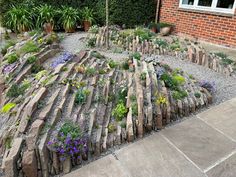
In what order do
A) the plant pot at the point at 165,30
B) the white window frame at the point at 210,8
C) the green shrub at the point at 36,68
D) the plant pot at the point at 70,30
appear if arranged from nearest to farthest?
the green shrub at the point at 36,68
the white window frame at the point at 210,8
the plant pot at the point at 165,30
the plant pot at the point at 70,30

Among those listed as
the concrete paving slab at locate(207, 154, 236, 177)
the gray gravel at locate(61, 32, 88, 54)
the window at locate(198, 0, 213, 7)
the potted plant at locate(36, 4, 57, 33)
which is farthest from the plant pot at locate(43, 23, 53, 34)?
the concrete paving slab at locate(207, 154, 236, 177)

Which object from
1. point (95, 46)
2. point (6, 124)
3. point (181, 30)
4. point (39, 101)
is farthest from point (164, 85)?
point (181, 30)

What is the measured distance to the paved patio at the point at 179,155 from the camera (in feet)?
6.39

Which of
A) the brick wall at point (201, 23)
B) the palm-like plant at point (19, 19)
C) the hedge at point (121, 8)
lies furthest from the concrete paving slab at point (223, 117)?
the palm-like plant at point (19, 19)

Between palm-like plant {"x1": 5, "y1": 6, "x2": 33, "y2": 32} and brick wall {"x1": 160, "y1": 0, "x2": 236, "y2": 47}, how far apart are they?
4660 mm

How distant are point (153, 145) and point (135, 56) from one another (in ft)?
6.96

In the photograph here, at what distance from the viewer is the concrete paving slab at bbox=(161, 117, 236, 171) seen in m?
2.11

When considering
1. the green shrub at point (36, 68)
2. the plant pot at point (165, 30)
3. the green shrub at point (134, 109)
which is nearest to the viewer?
the green shrub at point (134, 109)

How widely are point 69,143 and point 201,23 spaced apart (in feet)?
18.6

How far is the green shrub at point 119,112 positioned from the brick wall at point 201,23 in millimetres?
4402

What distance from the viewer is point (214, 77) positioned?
12.7ft

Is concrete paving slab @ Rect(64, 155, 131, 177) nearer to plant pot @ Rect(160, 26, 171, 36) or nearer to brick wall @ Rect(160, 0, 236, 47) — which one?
brick wall @ Rect(160, 0, 236, 47)

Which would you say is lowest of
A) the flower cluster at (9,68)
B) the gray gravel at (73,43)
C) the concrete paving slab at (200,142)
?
the concrete paving slab at (200,142)

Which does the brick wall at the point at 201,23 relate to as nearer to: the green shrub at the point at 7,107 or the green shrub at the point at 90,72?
the green shrub at the point at 90,72
